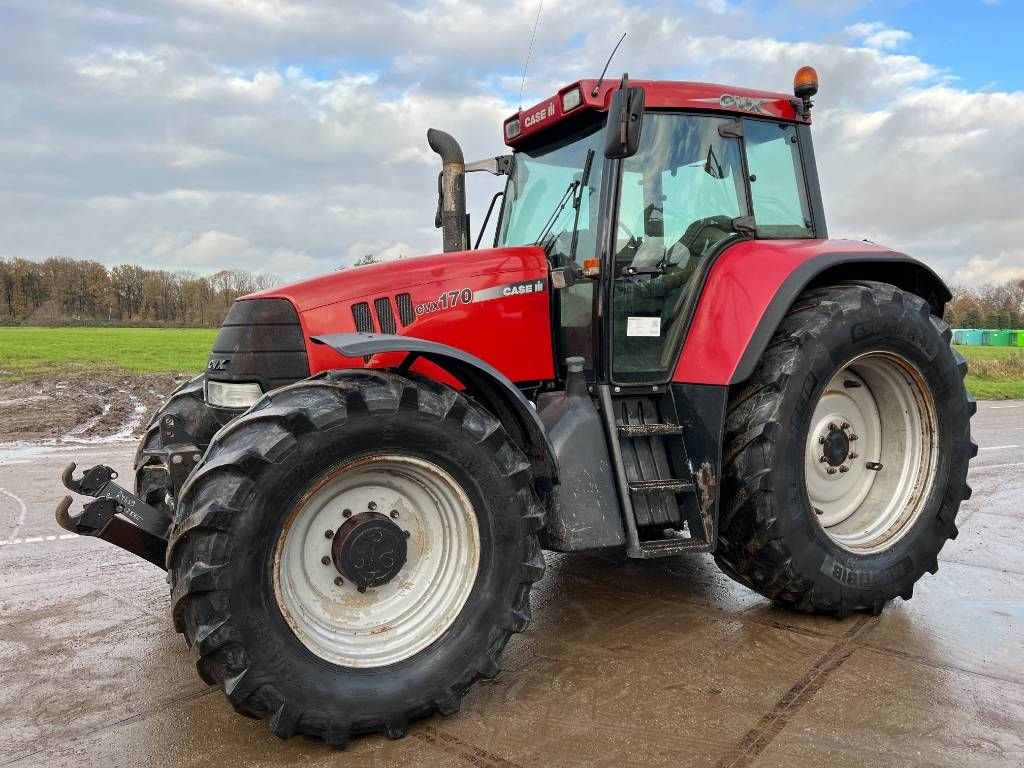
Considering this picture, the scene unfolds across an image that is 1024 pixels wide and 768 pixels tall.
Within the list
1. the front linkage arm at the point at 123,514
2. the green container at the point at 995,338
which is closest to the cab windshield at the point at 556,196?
the front linkage arm at the point at 123,514

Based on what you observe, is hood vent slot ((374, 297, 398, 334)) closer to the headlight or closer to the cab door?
the headlight

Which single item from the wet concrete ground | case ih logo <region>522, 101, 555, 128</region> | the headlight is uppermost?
case ih logo <region>522, 101, 555, 128</region>

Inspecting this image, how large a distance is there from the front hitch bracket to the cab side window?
10.8 ft

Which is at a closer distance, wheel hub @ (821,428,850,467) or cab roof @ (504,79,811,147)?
cab roof @ (504,79,811,147)

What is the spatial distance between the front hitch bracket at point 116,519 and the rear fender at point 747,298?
246cm

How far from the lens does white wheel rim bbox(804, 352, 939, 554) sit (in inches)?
163

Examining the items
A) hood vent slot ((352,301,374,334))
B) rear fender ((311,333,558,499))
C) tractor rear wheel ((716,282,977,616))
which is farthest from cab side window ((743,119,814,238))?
hood vent slot ((352,301,374,334))

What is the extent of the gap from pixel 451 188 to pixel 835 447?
261 cm

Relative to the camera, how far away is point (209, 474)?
2572 millimetres

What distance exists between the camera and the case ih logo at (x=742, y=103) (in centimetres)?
410

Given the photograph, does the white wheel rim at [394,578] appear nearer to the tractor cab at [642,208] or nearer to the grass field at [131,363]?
the tractor cab at [642,208]

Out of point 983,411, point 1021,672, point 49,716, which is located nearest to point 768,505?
point 1021,672

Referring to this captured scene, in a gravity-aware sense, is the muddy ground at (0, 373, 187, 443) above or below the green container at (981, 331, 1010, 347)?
above

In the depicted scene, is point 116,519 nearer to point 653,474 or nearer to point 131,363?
point 653,474
